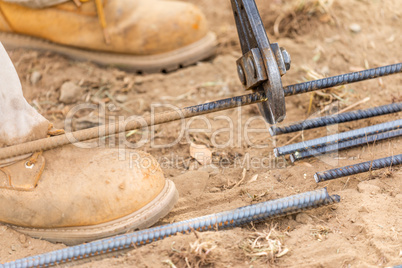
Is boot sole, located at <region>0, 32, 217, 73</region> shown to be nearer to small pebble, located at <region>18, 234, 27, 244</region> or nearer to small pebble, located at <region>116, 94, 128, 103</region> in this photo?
small pebble, located at <region>116, 94, 128, 103</region>

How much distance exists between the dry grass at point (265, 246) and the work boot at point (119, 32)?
53.4 inches

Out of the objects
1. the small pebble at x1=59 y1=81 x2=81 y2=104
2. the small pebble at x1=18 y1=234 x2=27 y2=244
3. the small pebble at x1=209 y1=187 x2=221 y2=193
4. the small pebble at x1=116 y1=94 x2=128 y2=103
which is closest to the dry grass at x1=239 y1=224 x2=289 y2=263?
the small pebble at x1=209 y1=187 x2=221 y2=193

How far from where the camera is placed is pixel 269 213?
139cm

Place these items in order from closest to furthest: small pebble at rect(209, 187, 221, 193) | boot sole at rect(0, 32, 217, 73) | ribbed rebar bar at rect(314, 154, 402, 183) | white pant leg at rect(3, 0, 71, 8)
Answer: ribbed rebar bar at rect(314, 154, 402, 183) < small pebble at rect(209, 187, 221, 193) < white pant leg at rect(3, 0, 71, 8) < boot sole at rect(0, 32, 217, 73)

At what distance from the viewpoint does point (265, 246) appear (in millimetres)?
1331

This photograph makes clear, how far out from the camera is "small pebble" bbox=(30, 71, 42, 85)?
227 centimetres

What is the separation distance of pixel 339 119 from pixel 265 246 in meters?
Result: 0.72

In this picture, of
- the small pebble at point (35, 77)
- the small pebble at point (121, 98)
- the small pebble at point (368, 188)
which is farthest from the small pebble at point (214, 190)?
the small pebble at point (35, 77)

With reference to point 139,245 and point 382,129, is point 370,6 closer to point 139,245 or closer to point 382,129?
point 382,129

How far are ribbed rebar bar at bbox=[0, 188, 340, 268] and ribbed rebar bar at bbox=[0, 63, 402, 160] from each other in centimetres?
36

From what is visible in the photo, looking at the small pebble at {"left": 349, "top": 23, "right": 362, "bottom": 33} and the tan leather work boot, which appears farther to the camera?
the small pebble at {"left": 349, "top": 23, "right": 362, "bottom": 33}

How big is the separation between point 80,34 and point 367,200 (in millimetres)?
1711

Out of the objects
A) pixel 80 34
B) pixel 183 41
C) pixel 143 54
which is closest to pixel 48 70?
pixel 80 34

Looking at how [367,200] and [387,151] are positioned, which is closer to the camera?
[367,200]
